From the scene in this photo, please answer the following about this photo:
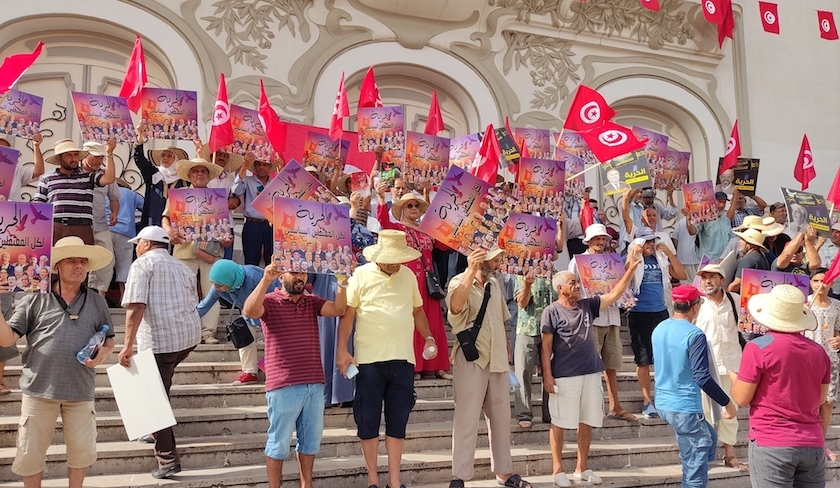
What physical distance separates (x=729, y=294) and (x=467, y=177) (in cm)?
322

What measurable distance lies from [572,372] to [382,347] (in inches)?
65.7

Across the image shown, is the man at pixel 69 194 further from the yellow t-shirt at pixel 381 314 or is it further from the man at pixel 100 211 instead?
the yellow t-shirt at pixel 381 314

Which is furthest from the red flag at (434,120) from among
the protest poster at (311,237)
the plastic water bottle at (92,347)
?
the plastic water bottle at (92,347)

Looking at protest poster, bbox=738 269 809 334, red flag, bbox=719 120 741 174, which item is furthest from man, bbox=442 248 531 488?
red flag, bbox=719 120 741 174

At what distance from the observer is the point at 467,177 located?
5.68 meters

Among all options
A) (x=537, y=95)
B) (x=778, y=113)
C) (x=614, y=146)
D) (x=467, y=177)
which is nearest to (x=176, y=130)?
(x=467, y=177)

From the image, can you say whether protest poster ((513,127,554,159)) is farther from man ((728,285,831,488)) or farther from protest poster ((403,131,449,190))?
man ((728,285,831,488))

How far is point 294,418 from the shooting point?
5.16 m

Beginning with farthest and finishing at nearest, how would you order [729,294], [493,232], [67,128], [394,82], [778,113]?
[778,113] → [394,82] → [67,128] → [729,294] → [493,232]

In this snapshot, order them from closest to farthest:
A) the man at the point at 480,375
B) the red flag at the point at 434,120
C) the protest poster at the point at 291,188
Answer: the protest poster at the point at 291,188
the man at the point at 480,375
the red flag at the point at 434,120

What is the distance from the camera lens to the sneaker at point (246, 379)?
22.1 ft

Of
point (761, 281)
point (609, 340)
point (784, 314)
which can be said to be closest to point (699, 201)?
point (761, 281)

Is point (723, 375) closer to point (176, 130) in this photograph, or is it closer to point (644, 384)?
point (644, 384)

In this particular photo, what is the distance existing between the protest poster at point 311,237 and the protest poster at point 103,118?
10.7 ft
